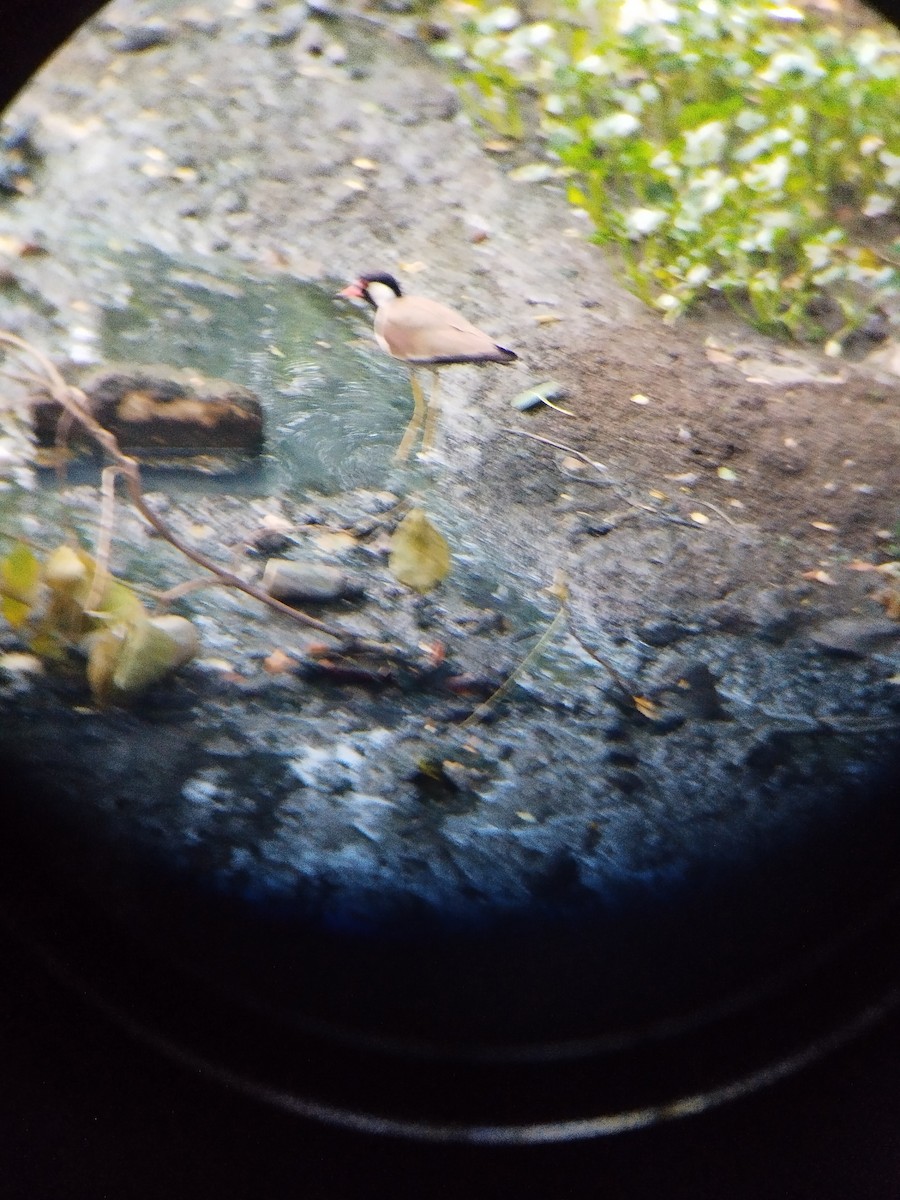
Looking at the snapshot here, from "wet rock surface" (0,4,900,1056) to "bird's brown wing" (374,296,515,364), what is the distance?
1 cm

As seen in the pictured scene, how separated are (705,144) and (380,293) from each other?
25 centimetres

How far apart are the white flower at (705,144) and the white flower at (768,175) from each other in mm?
26

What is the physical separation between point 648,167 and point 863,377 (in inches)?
8.2

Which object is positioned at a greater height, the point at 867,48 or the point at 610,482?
the point at 867,48

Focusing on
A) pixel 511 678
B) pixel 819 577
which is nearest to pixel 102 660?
pixel 511 678

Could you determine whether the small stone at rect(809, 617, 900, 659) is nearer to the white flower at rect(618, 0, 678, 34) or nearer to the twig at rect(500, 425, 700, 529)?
the twig at rect(500, 425, 700, 529)

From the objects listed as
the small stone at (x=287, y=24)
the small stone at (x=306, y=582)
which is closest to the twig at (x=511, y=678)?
the small stone at (x=306, y=582)

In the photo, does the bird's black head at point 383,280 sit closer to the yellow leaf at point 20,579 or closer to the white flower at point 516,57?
the white flower at point 516,57

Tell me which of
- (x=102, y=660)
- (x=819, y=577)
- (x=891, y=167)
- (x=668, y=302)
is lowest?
(x=102, y=660)

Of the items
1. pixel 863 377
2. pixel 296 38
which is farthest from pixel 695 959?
pixel 296 38

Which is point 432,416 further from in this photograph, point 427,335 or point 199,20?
point 199,20

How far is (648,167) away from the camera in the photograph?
707 mm

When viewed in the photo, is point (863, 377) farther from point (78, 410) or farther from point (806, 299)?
point (78, 410)

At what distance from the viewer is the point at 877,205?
687mm
